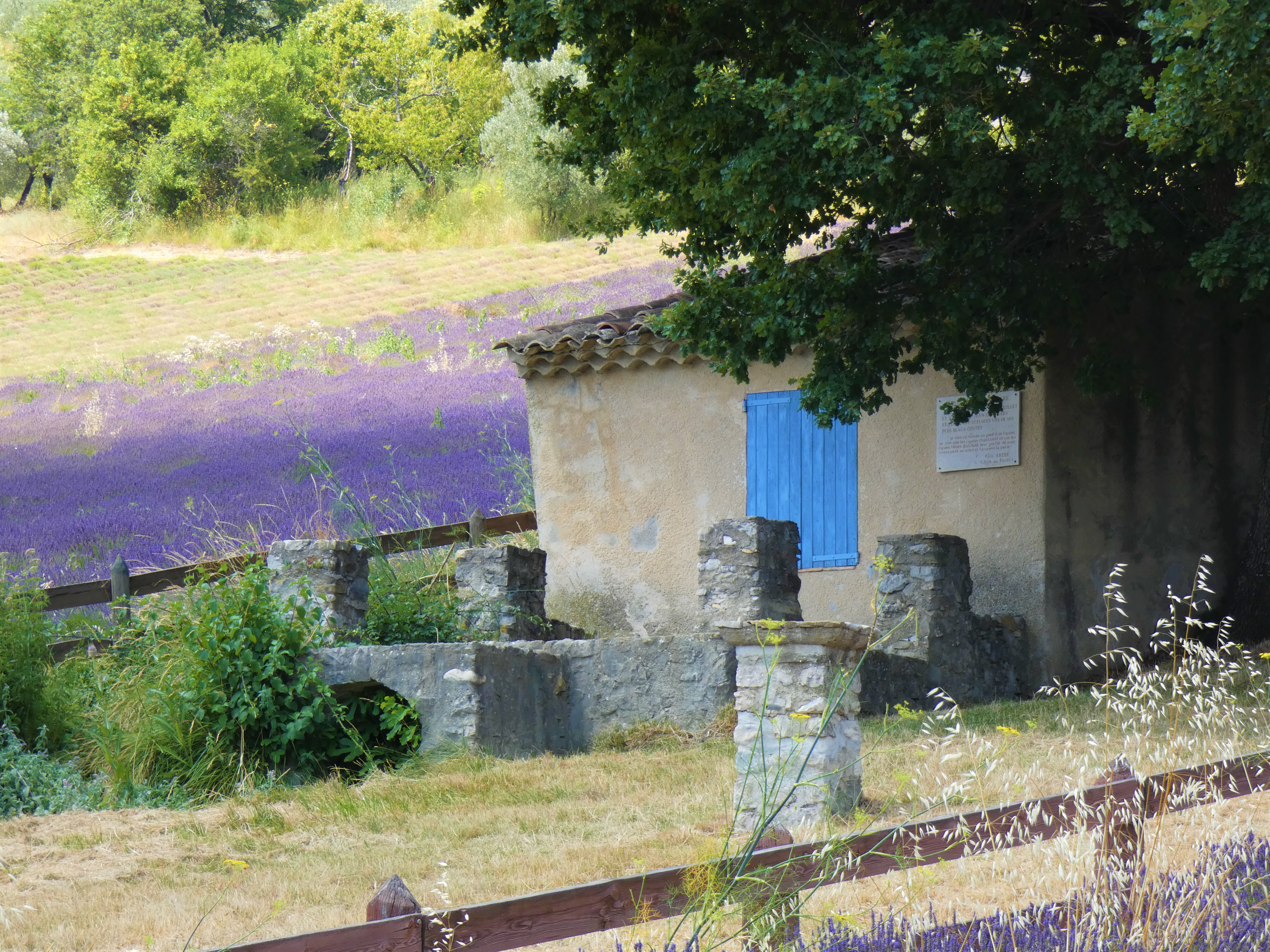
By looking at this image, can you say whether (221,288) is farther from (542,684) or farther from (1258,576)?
(1258,576)

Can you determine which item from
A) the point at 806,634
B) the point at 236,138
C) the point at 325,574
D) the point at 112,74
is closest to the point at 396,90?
the point at 236,138

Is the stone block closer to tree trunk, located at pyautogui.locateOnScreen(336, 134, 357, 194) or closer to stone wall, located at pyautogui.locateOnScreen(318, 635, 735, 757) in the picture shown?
stone wall, located at pyautogui.locateOnScreen(318, 635, 735, 757)

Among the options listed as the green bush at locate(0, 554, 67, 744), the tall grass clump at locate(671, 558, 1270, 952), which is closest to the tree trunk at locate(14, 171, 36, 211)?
the green bush at locate(0, 554, 67, 744)

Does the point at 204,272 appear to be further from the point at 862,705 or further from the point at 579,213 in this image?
the point at 862,705

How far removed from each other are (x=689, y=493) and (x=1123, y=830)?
770 cm

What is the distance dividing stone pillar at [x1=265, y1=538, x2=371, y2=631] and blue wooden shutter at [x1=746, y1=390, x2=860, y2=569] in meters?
3.34

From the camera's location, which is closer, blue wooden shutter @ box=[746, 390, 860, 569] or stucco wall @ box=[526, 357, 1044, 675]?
stucco wall @ box=[526, 357, 1044, 675]

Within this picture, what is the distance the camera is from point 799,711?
5844 mm

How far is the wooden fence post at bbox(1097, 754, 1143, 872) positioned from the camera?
3475 mm

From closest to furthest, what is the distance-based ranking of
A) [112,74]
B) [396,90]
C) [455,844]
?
1. [455,844]
2. [112,74]
3. [396,90]

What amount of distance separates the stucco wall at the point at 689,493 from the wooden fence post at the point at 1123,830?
20.2 ft

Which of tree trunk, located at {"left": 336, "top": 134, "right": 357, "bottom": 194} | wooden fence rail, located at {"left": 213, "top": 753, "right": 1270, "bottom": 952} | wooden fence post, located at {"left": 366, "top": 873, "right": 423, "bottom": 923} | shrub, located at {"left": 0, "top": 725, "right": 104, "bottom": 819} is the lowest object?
shrub, located at {"left": 0, "top": 725, "right": 104, "bottom": 819}

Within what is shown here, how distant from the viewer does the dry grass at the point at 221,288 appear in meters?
25.4

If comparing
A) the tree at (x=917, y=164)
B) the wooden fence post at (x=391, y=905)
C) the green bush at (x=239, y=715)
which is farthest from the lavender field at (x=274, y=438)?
the wooden fence post at (x=391, y=905)
